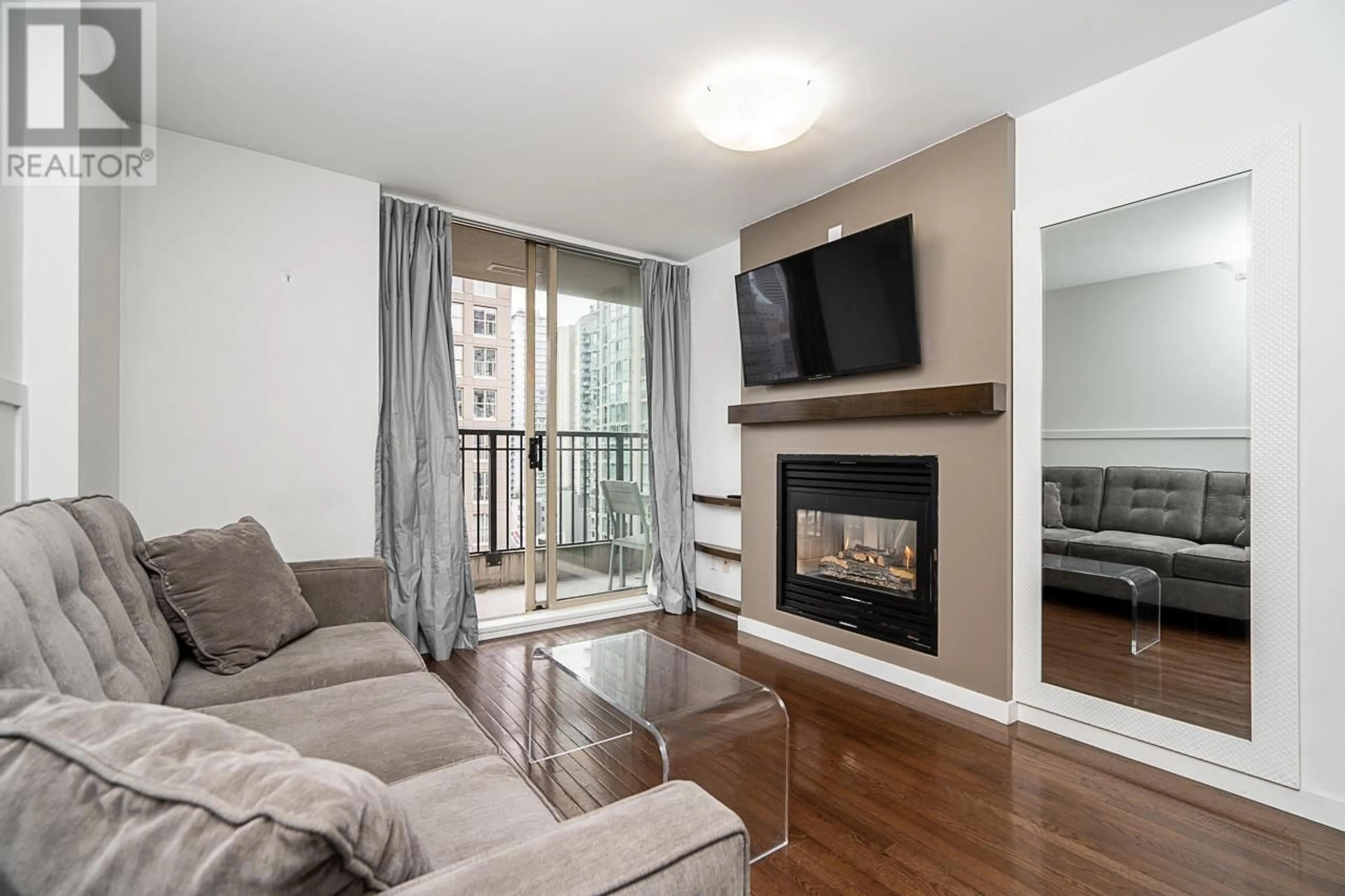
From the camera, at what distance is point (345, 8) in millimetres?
1966

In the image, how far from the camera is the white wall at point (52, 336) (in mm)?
1895

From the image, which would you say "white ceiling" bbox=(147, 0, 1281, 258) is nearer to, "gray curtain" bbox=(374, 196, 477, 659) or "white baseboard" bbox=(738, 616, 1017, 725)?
"gray curtain" bbox=(374, 196, 477, 659)

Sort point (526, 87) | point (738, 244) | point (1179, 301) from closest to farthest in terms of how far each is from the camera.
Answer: point (1179, 301)
point (526, 87)
point (738, 244)

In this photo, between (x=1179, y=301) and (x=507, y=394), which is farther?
(x=507, y=394)

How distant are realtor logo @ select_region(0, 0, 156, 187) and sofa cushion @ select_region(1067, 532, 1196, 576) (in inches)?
146

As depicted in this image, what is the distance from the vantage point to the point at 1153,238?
7.41 feet

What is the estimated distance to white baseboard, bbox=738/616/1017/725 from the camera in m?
2.60

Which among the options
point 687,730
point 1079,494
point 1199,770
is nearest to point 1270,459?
point 1079,494

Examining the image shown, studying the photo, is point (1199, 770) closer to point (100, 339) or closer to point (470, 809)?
point (470, 809)

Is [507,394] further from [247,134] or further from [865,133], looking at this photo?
[865,133]

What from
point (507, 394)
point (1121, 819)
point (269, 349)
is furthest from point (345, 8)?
point (1121, 819)

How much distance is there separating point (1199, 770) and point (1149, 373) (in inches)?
53.4

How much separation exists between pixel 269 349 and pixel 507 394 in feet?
5.23

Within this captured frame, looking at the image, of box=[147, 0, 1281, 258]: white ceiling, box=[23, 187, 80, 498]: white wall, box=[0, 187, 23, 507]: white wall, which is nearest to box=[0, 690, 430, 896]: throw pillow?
box=[0, 187, 23, 507]: white wall
